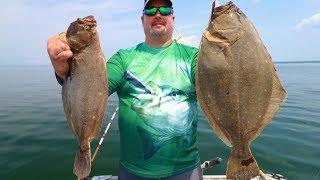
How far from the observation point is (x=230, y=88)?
3.59 m

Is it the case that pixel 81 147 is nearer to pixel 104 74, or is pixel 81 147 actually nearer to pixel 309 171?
pixel 104 74

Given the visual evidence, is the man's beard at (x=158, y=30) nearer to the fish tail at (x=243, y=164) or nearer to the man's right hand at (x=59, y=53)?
the man's right hand at (x=59, y=53)

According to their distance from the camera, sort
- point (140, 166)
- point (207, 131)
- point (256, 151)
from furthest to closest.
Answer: point (207, 131) < point (256, 151) < point (140, 166)

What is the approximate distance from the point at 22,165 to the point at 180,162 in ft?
27.3

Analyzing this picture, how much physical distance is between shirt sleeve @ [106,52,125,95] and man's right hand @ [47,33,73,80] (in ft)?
2.58

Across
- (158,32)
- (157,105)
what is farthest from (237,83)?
(158,32)

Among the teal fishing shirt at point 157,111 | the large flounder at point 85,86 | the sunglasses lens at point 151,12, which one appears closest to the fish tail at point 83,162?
the large flounder at point 85,86

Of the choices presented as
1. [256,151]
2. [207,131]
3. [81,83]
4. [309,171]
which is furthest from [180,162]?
[207,131]

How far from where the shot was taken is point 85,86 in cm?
368

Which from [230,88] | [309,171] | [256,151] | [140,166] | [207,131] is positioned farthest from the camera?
[207,131]

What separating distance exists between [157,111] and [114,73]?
2.36ft

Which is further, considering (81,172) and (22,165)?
(22,165)

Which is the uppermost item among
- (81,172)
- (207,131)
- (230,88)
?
(230,88)

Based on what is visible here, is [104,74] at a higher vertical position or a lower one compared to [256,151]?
higher
